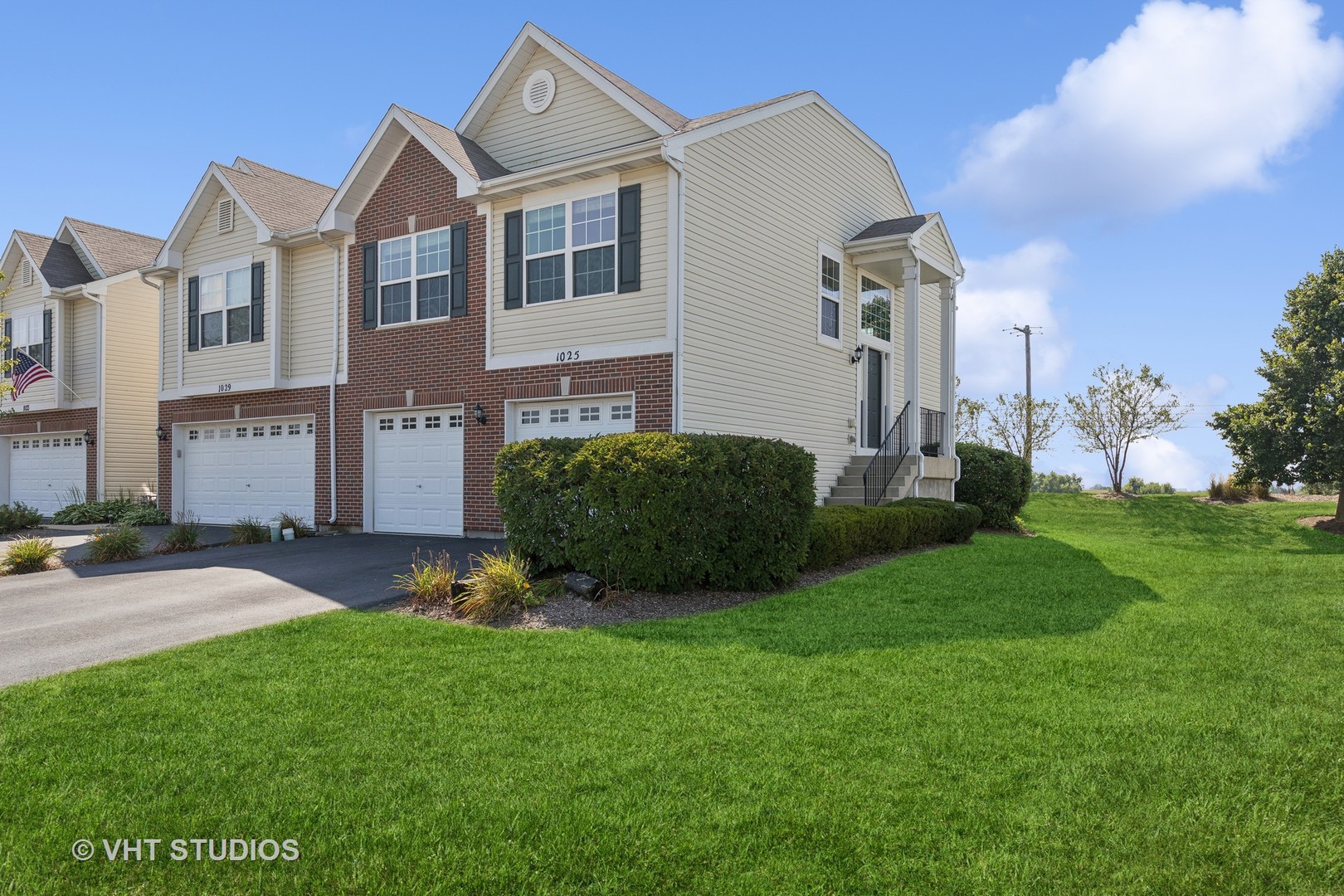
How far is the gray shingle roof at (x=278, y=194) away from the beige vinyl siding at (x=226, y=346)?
449mm

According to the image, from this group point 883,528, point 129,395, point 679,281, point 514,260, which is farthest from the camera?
point 129,395

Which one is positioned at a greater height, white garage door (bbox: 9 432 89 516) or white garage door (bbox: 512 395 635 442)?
white garage door (bbox: 512 395 635 442)

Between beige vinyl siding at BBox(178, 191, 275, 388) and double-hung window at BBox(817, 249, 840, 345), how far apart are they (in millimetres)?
10818

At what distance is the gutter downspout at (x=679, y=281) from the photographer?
1210 cm

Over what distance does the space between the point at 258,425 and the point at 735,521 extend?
42.3 feet

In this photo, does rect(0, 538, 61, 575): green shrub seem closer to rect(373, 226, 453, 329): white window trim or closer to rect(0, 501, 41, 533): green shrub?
rect(373, 226, 453, 329): white window trim

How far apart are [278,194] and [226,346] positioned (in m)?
3.63

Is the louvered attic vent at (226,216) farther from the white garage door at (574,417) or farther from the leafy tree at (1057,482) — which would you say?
the leafy tree at (1057,482)

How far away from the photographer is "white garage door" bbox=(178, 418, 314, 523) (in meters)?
17.3

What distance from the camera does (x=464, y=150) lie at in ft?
49.0

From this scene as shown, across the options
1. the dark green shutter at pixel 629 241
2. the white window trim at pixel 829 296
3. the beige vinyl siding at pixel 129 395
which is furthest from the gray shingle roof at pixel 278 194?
the white window trim at pixel 829 296

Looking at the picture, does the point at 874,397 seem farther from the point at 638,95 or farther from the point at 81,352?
the point at 81,352

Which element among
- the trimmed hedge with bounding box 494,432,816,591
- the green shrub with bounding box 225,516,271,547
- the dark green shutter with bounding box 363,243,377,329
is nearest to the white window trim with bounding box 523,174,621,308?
the dark green shutter with bounding box 363,243,377,329

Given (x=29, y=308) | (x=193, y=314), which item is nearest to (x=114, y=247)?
(x=29, y=308)
